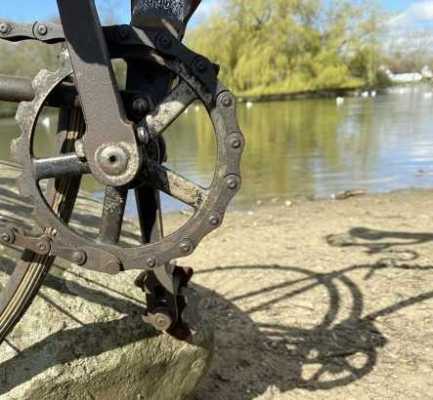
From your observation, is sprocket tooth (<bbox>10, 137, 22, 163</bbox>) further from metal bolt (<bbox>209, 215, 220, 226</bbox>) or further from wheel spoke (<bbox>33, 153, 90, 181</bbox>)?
metal bolt (<bbox>209, 215, 220, 226</bbox>)

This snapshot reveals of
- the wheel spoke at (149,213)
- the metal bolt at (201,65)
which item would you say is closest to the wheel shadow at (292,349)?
the wheel spoke at (149,213)

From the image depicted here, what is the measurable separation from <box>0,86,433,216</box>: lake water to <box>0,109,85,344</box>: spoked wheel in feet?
29.3

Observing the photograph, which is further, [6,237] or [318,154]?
[318,154]

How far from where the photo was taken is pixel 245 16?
49.7m

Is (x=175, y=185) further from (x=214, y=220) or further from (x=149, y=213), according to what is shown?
(x=149, y=213)

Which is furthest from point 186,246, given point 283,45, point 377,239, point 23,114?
point 283,45

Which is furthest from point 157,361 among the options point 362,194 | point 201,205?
point 362,194

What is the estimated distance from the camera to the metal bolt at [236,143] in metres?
2.42

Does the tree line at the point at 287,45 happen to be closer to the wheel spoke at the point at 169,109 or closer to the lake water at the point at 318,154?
the lake water at the point at 318,154

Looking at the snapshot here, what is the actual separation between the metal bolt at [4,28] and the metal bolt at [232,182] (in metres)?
1.00

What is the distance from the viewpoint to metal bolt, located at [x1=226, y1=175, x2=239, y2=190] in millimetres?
2463

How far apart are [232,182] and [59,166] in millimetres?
682

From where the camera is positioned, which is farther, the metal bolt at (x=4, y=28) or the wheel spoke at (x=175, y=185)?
the wheel spoke at (x=175, y=185)

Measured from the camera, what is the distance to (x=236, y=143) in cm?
242
